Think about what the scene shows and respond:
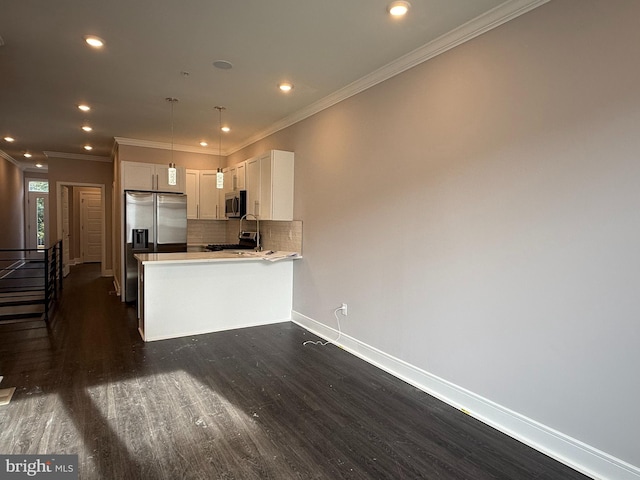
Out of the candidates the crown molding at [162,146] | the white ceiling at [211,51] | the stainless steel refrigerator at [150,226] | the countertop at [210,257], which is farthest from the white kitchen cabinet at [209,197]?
the countertop at [210,257]

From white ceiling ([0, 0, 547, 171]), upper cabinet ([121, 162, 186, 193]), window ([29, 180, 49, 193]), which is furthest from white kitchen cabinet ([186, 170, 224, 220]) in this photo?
window ([29, 180, 49, 193])

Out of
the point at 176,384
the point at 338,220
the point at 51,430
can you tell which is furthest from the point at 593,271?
the point at 51,430

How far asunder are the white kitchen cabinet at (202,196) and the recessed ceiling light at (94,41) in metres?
3.77

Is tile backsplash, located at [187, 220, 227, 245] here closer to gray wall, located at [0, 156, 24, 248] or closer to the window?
gray wall, located at [0, 156, 24, 248]

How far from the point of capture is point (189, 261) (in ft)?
13.4

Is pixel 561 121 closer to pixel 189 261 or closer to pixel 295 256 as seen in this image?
pixel 295 256

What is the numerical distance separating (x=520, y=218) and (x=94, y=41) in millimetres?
3426

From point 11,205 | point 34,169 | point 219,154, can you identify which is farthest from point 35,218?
point 219,154

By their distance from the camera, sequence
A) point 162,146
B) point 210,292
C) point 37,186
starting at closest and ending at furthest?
point 210,292, point 162,146, point 37,186

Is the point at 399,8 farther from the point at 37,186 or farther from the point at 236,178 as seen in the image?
the point at 37,186

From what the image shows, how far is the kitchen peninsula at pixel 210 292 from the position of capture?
3984 millimetres

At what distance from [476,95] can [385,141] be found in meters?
0.94

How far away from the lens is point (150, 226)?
5.87 meters

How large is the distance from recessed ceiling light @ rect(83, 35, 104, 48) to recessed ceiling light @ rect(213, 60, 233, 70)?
2.90 feet
